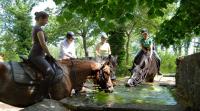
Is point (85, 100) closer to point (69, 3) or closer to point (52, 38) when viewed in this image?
point (69, 3)

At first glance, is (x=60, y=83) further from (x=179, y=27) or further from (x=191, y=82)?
(x=191, y=82)

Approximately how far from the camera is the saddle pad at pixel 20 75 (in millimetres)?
8883

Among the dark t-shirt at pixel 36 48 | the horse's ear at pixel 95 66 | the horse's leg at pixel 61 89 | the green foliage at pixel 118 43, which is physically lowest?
the horse's leg at pixel 61 89

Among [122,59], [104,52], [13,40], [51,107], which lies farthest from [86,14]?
[13,40]

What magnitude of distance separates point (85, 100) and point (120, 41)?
24.2 metres

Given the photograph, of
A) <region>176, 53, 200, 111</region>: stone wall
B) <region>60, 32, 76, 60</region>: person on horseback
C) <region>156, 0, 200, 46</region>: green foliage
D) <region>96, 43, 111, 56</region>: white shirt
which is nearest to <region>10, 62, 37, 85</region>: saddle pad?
<region>156, 0, 200, 46</region>: green foliage

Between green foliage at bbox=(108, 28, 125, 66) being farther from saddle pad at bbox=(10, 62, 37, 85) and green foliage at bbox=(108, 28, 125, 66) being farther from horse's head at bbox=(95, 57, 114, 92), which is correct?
saddle pad at bbox=(10, 62, 37, 85)

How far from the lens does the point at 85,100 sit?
834 centimetres

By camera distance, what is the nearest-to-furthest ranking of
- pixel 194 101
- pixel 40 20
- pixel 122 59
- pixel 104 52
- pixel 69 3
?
1. pixel 194 101
2. pixel 69 3
3. pixel 40 20
4. pixel 104 52
5. pixel 122 59

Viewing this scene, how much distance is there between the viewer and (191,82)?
6.55 metres

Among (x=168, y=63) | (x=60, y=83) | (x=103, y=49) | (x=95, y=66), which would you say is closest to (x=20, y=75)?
(x=60, y=83)

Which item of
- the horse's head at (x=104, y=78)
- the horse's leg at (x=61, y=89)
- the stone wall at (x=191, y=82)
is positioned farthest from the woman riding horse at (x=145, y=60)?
the stone wall at (x=191, y=82)

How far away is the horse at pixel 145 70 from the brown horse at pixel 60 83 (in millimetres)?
3300

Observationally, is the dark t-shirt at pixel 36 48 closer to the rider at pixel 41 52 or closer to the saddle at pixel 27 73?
the rider at pixel 41 52
